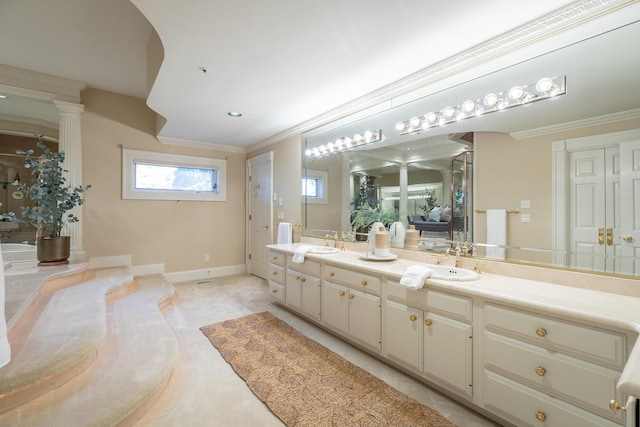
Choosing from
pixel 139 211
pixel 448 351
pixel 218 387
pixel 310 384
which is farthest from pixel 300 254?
pixel 139 211

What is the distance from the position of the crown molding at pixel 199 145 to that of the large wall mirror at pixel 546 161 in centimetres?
328

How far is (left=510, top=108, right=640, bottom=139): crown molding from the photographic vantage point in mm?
1507

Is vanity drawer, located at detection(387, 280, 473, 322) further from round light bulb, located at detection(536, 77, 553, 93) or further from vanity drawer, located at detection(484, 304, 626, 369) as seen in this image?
round light bulb, located at detection(536, 77, 553, 93)

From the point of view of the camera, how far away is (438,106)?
2.38m

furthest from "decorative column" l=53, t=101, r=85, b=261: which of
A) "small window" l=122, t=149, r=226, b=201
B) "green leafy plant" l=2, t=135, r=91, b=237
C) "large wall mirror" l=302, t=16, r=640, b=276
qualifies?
"large wall mirror" l=302, t=16, r=640, b=276

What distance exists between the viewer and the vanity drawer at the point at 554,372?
48.8 inches

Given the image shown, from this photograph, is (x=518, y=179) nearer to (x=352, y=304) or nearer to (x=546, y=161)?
(x=546, y=161)

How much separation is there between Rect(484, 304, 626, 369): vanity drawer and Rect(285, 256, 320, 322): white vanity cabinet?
1.59 metres

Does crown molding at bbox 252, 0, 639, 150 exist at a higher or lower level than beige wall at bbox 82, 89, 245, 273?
higher

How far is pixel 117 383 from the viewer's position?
68.9 inches

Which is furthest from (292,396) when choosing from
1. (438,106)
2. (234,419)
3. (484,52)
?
(484,52)

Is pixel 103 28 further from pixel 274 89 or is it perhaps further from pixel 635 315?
pixel 635 315

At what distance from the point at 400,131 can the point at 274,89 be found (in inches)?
49.7

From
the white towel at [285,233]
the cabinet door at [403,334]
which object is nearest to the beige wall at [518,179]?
the cabinet door at [403,334]
